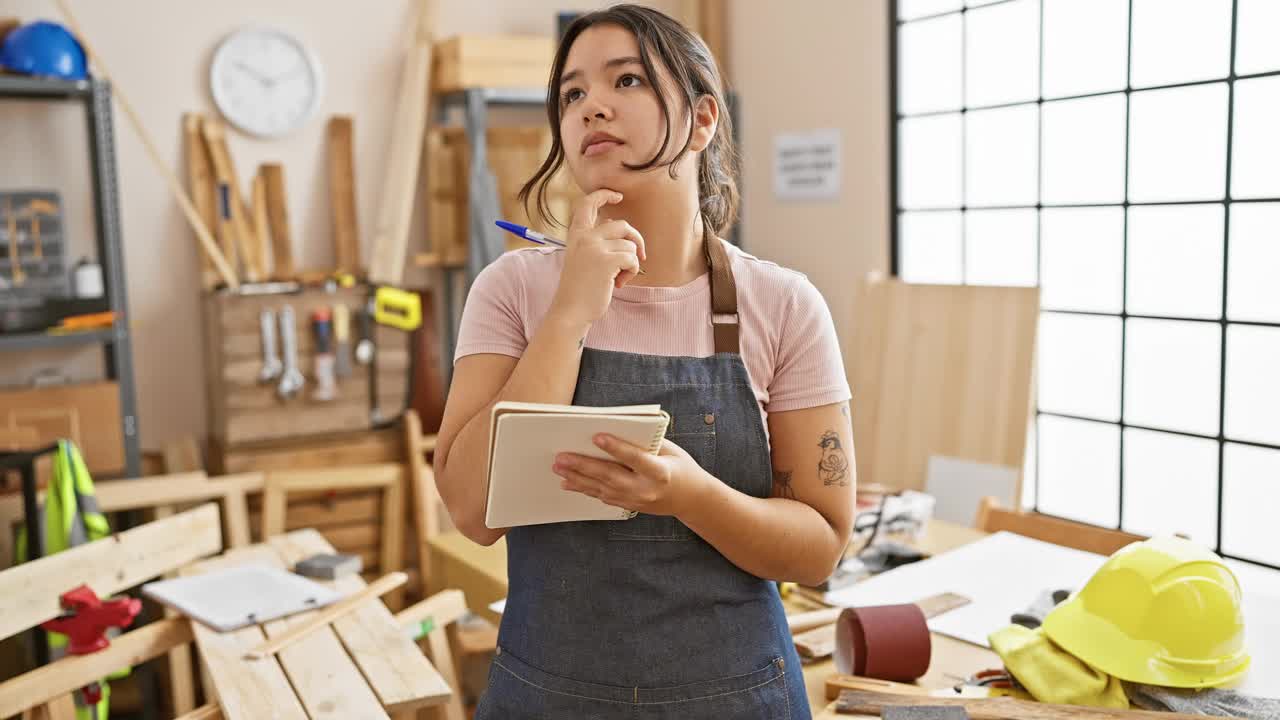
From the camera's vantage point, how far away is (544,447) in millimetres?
1067

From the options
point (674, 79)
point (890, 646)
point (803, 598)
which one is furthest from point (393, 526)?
point (674, 79)

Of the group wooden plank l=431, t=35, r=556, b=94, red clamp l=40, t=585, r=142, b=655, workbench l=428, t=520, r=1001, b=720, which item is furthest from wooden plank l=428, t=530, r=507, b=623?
wooden plank l=431, t=35, r=556, b=94

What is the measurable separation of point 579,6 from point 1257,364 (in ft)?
9.84

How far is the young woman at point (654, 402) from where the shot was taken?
3.90 ft

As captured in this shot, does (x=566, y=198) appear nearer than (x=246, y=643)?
No

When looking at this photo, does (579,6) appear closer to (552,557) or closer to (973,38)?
(973,38)

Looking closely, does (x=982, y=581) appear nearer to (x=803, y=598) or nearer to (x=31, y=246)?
(x=803, y=598)

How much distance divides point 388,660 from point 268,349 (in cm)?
210

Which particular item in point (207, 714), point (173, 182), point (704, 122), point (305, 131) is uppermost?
point (305, 131)

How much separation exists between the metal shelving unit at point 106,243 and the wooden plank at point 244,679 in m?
1.71

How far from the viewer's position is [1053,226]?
3582 millimetres

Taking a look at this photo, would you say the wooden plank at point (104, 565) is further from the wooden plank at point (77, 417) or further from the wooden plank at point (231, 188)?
the wooden plank at point (231, 188)

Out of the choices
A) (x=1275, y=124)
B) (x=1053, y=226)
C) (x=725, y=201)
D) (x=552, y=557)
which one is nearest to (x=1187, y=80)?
(x=1275, y=124)

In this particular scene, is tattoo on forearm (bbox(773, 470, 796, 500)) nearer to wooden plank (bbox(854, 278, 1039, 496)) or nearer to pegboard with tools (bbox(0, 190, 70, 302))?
wooden plank (bbox(854, 278, 1039, 496))
